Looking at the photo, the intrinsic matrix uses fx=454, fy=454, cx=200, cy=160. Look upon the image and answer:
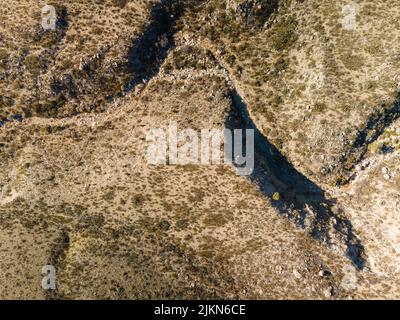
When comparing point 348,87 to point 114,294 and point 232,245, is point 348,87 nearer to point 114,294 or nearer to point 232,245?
point 232,245

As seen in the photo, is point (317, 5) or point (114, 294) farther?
point (317, 5)

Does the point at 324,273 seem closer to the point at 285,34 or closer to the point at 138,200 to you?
the point at 138,200

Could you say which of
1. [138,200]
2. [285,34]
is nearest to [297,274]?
[138,200]

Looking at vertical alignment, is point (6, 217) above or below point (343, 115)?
below

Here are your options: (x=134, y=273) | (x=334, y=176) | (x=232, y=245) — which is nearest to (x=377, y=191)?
(x=334, y=176)

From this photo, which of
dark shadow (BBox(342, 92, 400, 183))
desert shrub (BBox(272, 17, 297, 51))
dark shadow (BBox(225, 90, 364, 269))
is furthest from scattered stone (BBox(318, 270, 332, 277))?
desert shrub (BBox(272, 17, 297, 51))

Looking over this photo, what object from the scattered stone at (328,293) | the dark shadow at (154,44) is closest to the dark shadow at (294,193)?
the scattered stone at (328,293)

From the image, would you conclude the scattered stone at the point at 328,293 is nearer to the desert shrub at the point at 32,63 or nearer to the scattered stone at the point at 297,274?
the scattered stone at the point at 297,274

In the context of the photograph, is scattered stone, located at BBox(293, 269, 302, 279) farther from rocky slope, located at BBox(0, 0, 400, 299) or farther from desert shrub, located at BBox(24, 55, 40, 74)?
desert shrub, located at BBox(24, 55, 40, 74)
